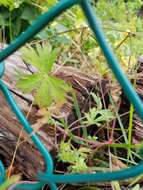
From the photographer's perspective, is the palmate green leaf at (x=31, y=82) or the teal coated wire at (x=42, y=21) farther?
the palmate green leaf at (x=31, y=82)

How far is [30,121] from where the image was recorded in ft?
3.70

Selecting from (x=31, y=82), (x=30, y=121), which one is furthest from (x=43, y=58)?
(x=30, y=121)

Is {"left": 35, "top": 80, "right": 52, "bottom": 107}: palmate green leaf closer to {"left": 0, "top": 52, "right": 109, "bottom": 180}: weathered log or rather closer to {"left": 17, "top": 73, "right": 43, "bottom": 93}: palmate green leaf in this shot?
{"left": 17, "top": 73, "right": 43, "bottom": 93}: palmate green leaf

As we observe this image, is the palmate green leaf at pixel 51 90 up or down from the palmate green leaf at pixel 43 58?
down

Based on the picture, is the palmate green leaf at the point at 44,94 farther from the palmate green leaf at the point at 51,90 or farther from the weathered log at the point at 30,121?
the weathered log at the point at 30,121

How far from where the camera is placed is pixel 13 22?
91.2 inches

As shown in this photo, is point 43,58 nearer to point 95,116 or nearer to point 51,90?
point 51,90

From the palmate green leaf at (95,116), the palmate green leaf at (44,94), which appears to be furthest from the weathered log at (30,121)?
the palmate green leaf at (44,94)

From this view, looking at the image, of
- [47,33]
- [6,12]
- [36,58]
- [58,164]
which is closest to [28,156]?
[58,164]

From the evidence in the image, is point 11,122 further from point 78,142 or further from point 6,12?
point 6,12

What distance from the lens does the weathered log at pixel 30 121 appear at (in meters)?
1.09

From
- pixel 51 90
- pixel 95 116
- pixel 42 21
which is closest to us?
pixel 42 21

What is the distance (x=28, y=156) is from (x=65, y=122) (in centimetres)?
13

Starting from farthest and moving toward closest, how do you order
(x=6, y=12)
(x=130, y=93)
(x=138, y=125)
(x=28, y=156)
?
1. (x=6, y=12)
2. (x=138, y=125)
3. (x=28, y=156)
4. (x=130, y=93)
